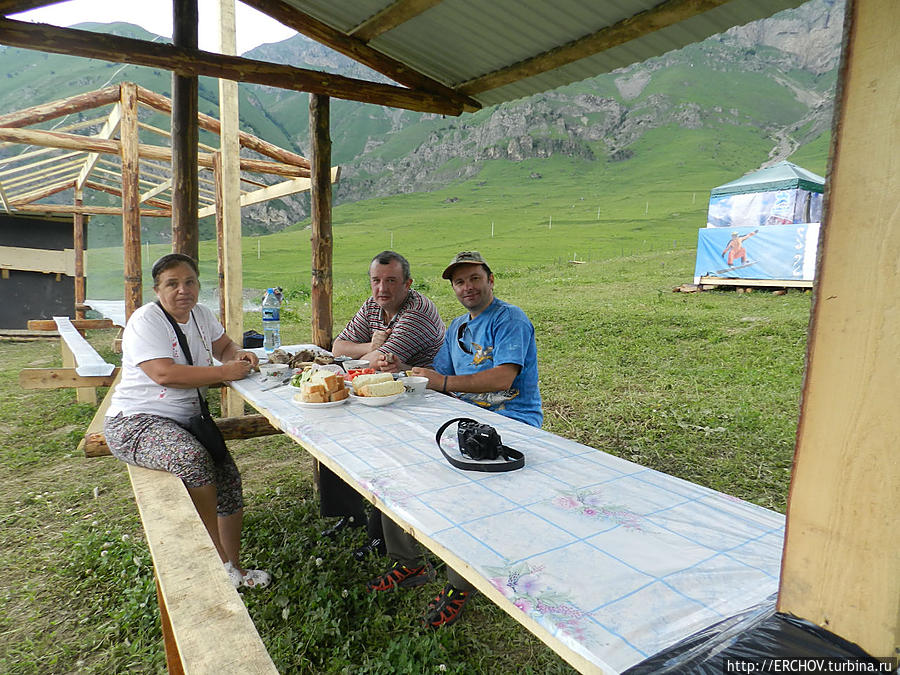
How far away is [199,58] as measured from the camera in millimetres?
3941

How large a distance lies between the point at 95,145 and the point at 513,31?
22.1 ft

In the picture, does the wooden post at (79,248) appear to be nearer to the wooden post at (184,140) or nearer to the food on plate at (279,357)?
the wooden post at (184,140)

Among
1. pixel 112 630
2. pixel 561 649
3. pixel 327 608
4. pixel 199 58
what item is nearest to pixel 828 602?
pixel 561 649

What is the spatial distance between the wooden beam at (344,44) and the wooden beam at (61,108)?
3723 mm

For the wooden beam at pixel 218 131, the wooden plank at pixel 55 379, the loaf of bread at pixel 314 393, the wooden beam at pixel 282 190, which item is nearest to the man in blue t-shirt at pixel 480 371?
the loaf of bread at pixel 314 393

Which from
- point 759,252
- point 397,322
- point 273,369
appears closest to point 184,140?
point 273,369

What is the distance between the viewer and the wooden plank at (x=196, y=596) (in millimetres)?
1472

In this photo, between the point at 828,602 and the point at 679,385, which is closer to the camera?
the point at 828,602

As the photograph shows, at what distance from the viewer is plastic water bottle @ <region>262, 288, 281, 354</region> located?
4422mm

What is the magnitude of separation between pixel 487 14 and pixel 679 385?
5.83 metres

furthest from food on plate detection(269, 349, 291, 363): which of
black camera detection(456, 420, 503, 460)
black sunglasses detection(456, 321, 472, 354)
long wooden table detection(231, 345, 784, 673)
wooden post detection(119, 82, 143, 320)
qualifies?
wooden post detection(119, 82, 143, 320)

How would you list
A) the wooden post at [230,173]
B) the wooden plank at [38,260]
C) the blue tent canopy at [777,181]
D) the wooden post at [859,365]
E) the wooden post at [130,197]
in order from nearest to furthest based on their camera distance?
1. the wooden post at [859,365]
2. the wooden post at [230,173]
3. the wooden post at [130,197]
4. the wooden plank at [38,260]
5. the blue tent canopy at [777,181]

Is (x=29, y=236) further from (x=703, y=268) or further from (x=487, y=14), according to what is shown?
(x=703, y=268)

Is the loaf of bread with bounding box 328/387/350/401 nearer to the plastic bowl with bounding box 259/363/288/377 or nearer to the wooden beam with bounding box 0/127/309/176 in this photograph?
the plastic bowl with bounding box 259/363/288/377
